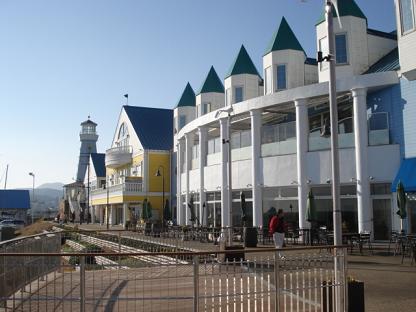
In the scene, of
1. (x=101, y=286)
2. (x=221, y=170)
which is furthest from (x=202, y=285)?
(x=221, y=170)

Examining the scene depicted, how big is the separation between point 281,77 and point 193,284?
82.5ft

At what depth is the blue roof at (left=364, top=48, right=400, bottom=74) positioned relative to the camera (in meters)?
25.2

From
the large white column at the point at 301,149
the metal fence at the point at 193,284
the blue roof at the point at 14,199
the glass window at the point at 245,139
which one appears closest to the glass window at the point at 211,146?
the glass window at the point at 245,139

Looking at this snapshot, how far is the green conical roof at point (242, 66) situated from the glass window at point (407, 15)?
734 inches

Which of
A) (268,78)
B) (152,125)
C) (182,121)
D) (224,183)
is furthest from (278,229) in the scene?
(152,125)

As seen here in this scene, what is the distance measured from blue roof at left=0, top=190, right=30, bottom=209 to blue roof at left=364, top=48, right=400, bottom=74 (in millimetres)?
79733

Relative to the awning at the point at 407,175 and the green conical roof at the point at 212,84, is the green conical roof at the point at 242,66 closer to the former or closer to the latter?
the green conical roof at the point at 212,84

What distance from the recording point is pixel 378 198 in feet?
80.9

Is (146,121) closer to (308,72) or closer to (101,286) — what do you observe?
(308,72)

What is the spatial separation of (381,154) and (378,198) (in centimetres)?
220

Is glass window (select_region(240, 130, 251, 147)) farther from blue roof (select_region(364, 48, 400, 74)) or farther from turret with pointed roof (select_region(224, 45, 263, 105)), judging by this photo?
blue roof (select_region(364, 48, 400, 74))

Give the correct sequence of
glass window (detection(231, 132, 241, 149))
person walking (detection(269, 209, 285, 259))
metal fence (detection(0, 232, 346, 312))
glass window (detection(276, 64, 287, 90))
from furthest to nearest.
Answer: glass window (detection(231, 132, 241, 149))
glass window (detection(276, 64, 287, 90))
person walking (detection(269, 209, 285, 259))
metal fence (detection(0, 232, 346, 312))

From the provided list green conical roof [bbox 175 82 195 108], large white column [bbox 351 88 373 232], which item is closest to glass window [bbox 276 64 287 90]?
large white column [bbox 351 88 373 232]

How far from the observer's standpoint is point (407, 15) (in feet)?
57.7
